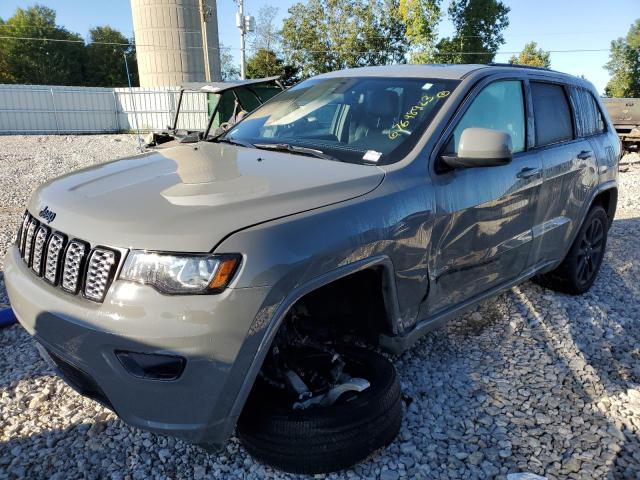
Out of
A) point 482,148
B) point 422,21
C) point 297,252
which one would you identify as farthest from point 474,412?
point 422,21

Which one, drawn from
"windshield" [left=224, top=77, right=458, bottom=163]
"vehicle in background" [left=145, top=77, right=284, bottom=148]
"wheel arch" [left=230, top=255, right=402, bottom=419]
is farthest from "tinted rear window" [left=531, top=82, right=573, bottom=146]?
"vehicle in background" [left=145, top=77, right=284, bottom=148]

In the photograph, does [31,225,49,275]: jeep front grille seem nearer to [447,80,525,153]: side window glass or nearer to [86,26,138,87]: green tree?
[447,80,525,153]: side window glass

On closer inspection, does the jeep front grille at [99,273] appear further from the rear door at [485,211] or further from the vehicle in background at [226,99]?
the vehicle in background at [226,99]

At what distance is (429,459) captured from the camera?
2494mm

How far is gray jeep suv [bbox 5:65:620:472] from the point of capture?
6.14ft

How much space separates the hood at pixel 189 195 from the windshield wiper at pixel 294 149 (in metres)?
0.07

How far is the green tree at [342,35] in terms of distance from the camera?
32.0m

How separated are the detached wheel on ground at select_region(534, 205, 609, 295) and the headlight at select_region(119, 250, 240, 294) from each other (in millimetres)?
3460

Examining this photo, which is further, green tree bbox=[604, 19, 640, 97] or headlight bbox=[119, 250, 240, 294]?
green tree bbox=[604, 19, 640, 97]

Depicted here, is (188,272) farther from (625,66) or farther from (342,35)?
(625,66)

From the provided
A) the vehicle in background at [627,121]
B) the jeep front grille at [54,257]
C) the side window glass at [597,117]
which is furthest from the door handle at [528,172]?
the vehicle in background at [627,121]

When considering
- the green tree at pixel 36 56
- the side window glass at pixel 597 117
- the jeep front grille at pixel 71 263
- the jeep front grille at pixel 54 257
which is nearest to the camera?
the jeep front grille at pixel 71 263

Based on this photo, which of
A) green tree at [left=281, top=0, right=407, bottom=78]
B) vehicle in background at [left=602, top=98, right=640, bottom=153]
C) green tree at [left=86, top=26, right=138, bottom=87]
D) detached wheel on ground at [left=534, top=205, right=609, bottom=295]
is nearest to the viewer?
detached wheel on ground at [left=534, top=205, right=609, bottom=295]

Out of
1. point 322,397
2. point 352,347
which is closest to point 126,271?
point 322,397
